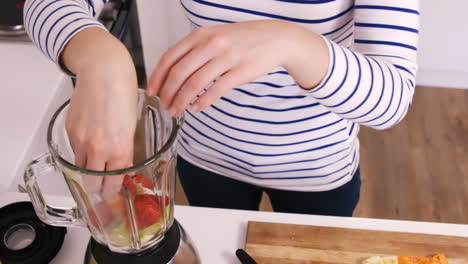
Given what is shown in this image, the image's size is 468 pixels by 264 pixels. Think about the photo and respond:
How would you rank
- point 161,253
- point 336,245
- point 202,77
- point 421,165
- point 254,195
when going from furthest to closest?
point 421,165 → point 254,195 → point 336,245 → point 161,253 → point 202,77

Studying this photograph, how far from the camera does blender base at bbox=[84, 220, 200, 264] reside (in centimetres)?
57

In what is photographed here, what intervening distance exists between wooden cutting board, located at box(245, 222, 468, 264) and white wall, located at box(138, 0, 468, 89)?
110 centimetres

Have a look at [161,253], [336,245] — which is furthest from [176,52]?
[336,245]

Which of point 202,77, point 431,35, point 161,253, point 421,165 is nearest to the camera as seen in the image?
point 202,77

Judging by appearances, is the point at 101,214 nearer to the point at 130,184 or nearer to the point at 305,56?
the point at 130,184

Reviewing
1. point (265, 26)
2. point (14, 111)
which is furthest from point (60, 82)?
point (265, 26)

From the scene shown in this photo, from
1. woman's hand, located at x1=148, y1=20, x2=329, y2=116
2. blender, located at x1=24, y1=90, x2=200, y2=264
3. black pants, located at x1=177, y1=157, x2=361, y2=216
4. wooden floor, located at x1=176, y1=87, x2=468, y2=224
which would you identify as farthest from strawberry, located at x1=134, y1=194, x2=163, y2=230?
wooden floor, located at x1=176, y1=87, x2=468, y2=224

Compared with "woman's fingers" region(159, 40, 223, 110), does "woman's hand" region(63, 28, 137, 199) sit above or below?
below

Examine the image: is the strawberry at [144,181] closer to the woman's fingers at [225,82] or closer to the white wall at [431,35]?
the woman's fingers at [225,82]

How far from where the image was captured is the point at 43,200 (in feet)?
1.83

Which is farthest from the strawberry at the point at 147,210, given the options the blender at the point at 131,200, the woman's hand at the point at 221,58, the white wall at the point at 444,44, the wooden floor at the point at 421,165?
the white wall at the point at 444,44

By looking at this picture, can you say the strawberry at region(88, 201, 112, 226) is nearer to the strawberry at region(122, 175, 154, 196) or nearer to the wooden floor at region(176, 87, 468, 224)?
the strawberry at region(122, 175, 154, 196)

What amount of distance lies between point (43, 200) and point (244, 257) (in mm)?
259

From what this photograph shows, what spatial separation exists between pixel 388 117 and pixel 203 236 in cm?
30
